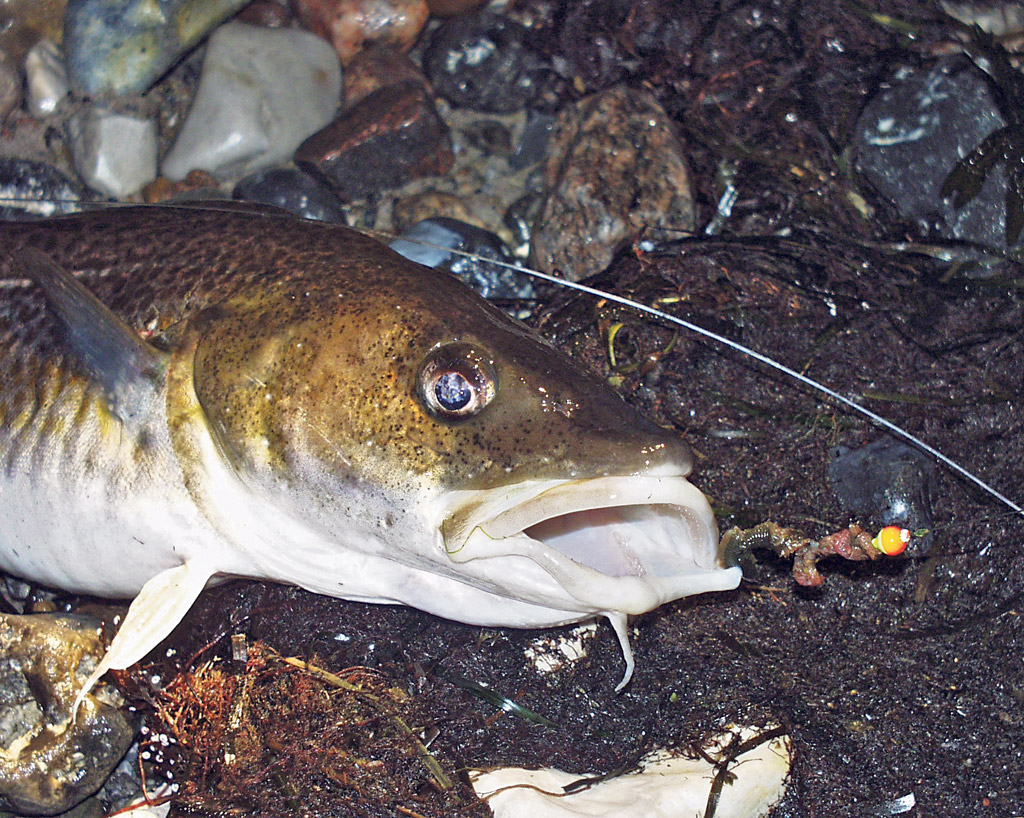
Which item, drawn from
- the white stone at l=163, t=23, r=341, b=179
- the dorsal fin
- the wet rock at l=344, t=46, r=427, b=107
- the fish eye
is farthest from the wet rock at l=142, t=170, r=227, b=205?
the fish eye

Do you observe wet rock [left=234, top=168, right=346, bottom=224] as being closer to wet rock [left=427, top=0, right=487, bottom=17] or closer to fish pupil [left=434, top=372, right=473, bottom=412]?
wet rock [left=427, top=0, right=487, bottom=17]

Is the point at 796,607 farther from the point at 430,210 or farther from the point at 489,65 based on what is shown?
the point at 489,65

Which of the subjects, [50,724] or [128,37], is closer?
[50,724]

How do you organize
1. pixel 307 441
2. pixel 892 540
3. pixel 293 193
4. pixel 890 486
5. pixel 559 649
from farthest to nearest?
pixel 293 193 < pixel 890 486 < pixel 559 649 < pixel 307 441 < pixel 892 540

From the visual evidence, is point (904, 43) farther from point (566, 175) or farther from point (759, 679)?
point (759, 679)

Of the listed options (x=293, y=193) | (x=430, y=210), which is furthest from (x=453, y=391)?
(x=293, y=193)

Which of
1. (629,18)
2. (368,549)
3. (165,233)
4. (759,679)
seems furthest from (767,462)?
(629,18)
